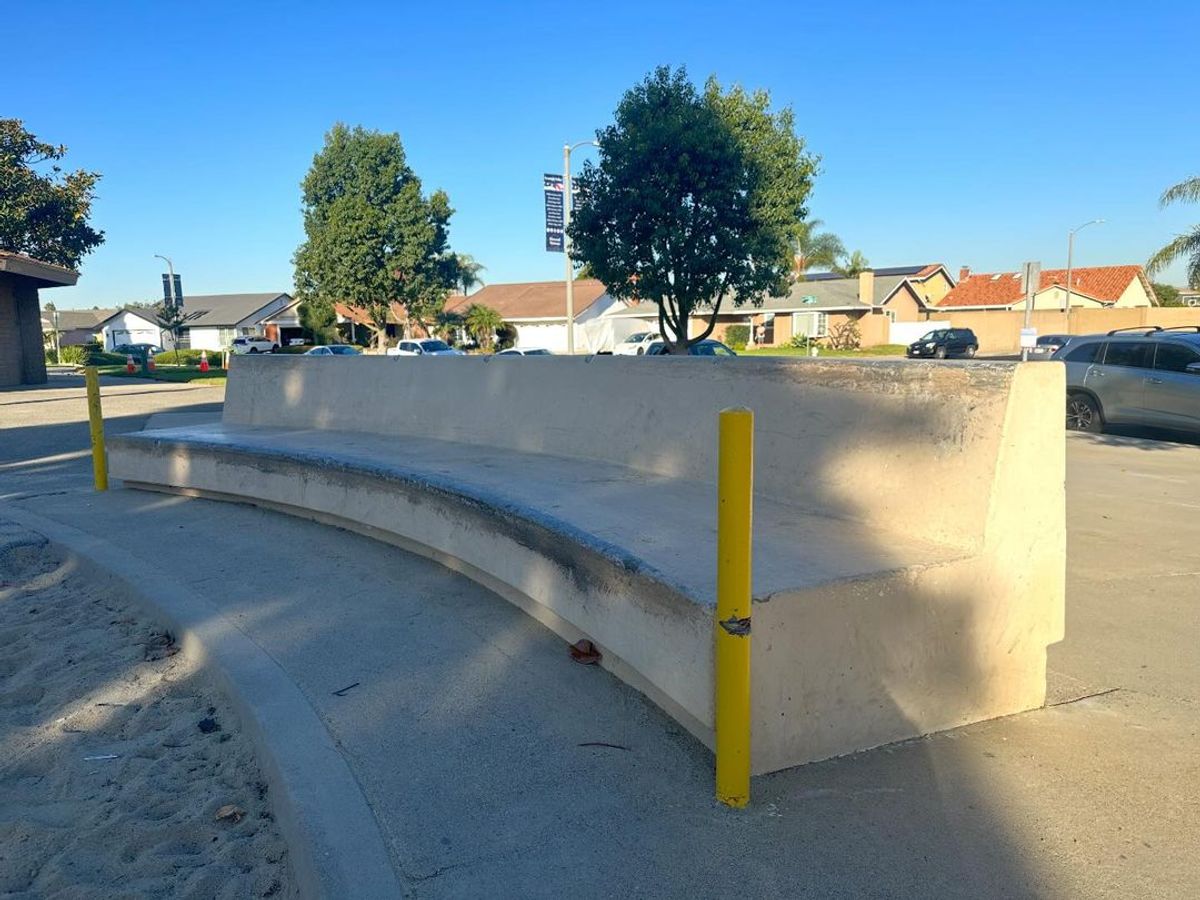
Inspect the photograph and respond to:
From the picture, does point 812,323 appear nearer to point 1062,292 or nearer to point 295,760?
point 1062,292

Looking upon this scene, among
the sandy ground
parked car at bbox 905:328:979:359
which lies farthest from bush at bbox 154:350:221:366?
the sandy ground

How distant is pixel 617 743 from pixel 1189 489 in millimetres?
8266

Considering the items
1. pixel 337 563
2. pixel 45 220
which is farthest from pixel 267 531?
pixel 45 220

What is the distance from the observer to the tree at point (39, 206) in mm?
39531

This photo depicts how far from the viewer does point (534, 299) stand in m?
62.4

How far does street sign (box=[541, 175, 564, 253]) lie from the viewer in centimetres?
2612

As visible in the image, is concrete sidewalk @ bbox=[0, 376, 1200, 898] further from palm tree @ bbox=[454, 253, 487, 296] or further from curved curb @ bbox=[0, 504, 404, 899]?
palm tree @ bbox=[454, 253, 487, 296]

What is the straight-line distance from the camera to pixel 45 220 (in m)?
41.2

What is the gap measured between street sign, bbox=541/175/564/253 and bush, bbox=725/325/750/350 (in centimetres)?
2950

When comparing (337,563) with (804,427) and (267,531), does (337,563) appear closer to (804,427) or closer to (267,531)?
(267,531)

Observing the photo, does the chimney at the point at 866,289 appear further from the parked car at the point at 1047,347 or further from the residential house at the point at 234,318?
the residential house at the point at 234,318

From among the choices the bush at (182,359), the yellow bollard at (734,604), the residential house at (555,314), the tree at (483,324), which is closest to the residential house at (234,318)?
the bush at (182,359)

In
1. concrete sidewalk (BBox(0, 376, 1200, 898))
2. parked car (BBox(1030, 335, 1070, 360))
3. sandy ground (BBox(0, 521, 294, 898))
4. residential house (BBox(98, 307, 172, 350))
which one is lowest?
sandy ground (BBox(0, 521, 294, 898))

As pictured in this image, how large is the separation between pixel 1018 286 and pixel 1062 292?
5.08 m
